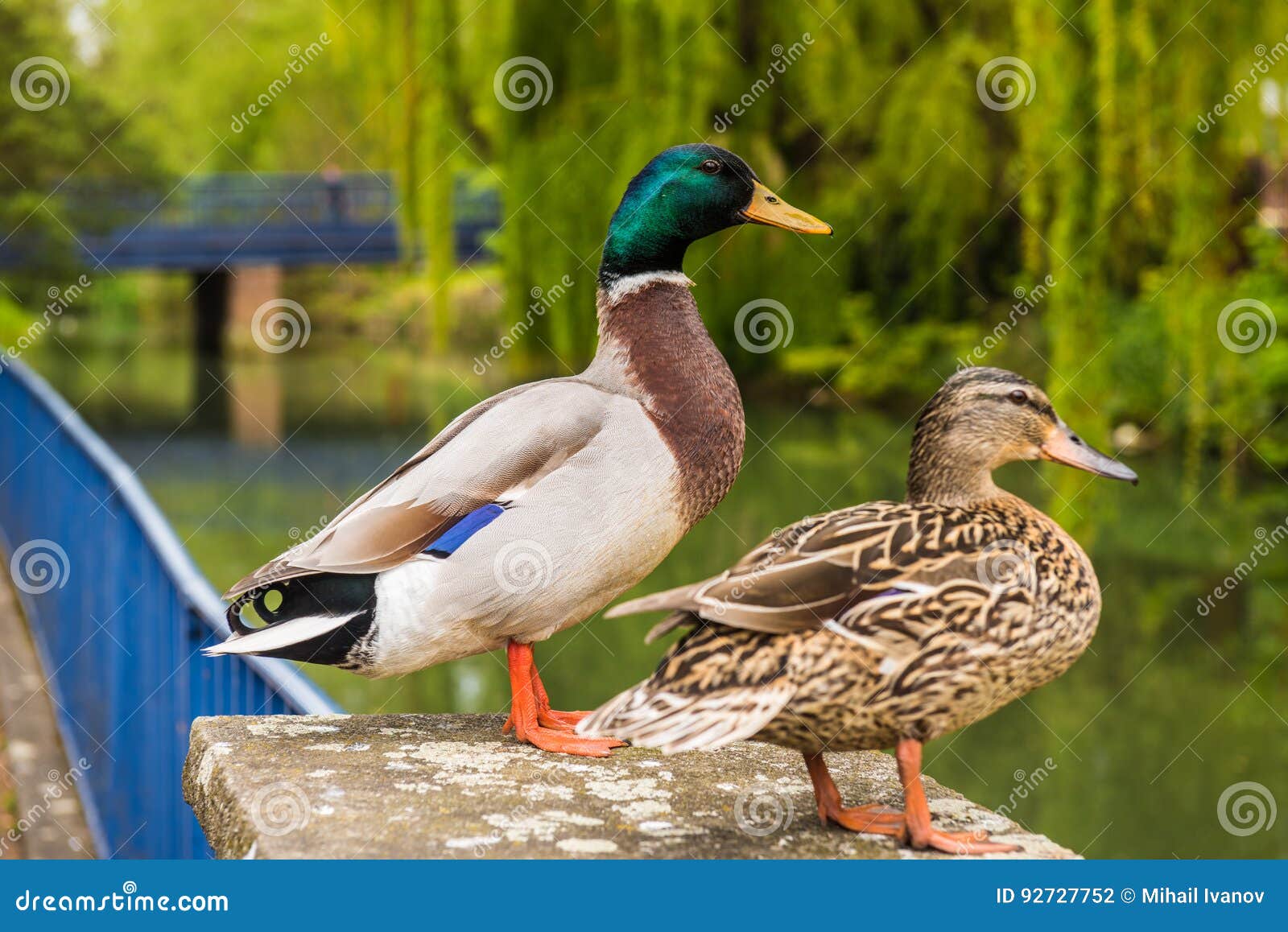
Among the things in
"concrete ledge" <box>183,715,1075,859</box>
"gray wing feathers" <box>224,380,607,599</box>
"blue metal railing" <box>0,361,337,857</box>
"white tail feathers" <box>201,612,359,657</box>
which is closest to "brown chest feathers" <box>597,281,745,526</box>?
"gray wing feathers" <box>224,380,607,599</box>

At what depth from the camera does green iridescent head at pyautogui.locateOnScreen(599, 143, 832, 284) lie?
9.65 ft

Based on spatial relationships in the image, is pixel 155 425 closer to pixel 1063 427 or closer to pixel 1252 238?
pixel 1252 238

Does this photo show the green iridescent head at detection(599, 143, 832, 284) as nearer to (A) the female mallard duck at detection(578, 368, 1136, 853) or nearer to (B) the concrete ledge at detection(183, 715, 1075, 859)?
(A) the female mallard duck at detection(578, 368, 1136, 853)

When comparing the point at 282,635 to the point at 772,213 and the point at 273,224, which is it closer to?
the point at 772,213

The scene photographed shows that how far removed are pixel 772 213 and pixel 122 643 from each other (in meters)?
3.13

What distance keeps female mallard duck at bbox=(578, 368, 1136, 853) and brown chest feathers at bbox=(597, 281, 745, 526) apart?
479mm

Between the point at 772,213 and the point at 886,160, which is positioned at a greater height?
the point at 886,160

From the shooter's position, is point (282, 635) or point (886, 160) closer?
point (282, 635)

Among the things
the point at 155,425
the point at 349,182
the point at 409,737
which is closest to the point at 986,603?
the point at 409,737

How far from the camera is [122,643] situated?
5.04m

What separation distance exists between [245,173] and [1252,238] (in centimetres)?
2417

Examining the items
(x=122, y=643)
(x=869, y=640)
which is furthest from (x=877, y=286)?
(x=869, y=640)

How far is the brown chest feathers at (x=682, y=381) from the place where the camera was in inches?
113

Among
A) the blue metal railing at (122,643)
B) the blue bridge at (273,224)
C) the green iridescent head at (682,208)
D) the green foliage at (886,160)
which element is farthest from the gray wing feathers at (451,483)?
the blue bridge at (273,224)
